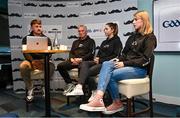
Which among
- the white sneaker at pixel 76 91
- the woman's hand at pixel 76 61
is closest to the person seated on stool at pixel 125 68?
the white sneaker at pixel 76 91

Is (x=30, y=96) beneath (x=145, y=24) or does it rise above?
beneath

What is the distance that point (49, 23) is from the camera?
14.5 feet

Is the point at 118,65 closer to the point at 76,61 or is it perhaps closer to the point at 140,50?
the point at 140,50

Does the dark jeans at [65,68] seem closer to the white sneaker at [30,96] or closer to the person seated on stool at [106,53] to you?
the person seated on stool at [106,53]

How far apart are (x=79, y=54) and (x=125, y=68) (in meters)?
1.43

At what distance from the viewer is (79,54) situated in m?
3.75

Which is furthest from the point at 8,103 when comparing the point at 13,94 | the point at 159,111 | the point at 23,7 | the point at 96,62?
the point at 159,111

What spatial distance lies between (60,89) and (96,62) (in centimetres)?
140

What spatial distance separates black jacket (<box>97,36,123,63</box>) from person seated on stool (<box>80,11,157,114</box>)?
2.08ft

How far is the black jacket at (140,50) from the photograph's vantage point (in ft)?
8.02

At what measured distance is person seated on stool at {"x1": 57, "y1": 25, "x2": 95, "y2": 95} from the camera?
11.6ft

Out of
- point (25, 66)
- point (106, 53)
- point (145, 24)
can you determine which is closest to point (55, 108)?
point (25, 66)

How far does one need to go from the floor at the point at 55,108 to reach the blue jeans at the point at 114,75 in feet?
1.74

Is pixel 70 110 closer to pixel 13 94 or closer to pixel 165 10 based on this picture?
pixel 13 94
